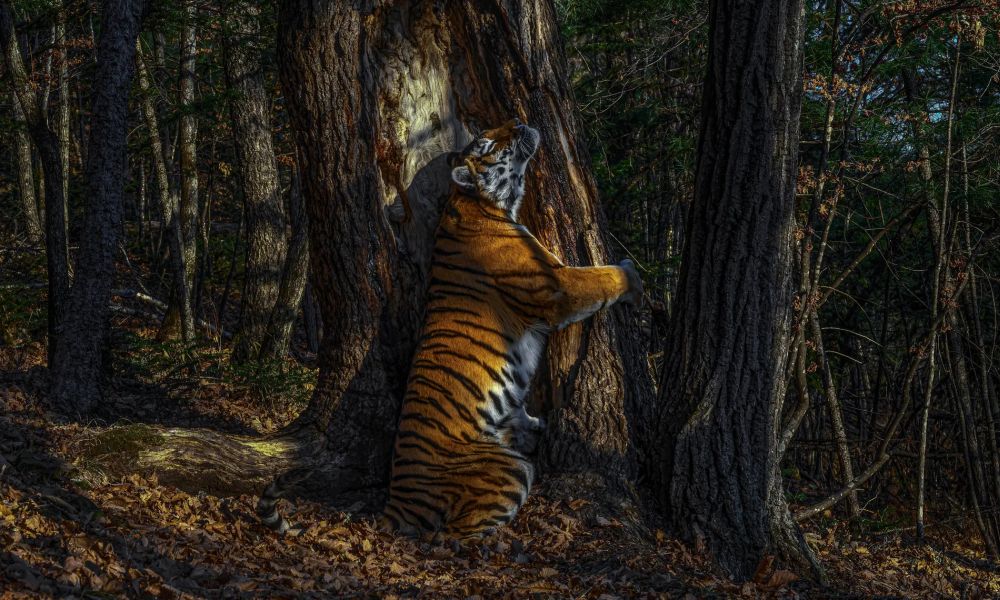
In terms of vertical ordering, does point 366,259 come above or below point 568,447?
above

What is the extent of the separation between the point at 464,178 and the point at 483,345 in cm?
110

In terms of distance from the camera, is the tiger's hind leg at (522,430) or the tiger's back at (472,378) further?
the tiger's hind leg at (522,430)

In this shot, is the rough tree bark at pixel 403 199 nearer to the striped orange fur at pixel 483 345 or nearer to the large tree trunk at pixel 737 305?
the striped orange fur at pixel 483 345

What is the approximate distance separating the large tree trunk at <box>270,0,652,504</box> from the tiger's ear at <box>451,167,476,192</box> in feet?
0.93

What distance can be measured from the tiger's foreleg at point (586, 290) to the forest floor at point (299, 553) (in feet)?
3.61

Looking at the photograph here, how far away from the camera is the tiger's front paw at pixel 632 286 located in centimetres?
540

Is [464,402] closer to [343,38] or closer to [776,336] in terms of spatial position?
[776,336]

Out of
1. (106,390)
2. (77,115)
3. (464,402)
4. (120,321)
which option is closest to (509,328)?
(464,402)

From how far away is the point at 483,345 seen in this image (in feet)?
18.1

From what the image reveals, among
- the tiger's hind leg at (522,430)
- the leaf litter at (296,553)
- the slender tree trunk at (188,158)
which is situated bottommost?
the leaf litter at (296,553)

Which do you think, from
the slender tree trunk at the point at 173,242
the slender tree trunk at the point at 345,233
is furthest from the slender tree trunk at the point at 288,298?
the slender tree trunk at the point at 345,233

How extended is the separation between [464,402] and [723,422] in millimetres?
1592

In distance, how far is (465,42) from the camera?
18.6 ft

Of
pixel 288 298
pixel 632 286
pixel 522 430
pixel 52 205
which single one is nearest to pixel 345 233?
pixel 522 430
